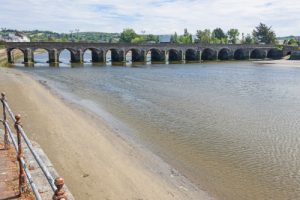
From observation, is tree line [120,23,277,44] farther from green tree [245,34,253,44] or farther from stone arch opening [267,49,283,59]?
stone arch opening [267,49,283,59]

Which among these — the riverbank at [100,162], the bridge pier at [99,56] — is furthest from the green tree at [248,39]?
the riverbank at [100,162]

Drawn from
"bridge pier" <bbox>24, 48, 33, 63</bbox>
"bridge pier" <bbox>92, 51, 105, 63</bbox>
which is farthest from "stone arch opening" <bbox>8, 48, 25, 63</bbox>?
"bridge pier" <bbox>92, 51, 105, 63</bbox>

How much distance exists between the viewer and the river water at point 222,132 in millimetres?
12041

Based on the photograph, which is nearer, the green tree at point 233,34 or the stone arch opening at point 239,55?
the stone arch opening at point 239,55

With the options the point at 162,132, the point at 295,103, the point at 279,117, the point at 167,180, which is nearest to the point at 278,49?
the point at 295,103

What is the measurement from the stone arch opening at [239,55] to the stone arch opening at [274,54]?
974 centimetres

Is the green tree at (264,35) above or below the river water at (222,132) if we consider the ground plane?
above

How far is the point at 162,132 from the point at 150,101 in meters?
10.0

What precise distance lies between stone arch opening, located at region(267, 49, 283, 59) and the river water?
229ft

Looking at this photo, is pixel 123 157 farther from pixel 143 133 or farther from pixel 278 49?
pixel 278 49

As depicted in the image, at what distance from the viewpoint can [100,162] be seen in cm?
1269

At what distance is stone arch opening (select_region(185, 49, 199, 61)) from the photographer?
302ft

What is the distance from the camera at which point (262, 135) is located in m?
18.0

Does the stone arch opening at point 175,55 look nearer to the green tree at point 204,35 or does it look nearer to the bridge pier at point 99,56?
the bridge pier at point 99,56
